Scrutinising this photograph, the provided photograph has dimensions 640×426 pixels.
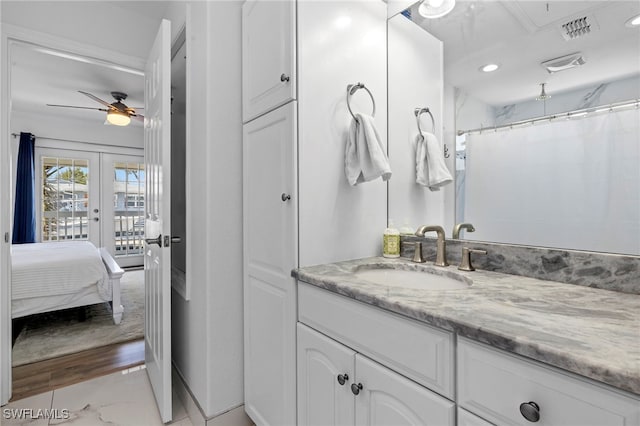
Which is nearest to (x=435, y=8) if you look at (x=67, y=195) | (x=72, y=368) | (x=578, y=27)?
(x=578, y=27)

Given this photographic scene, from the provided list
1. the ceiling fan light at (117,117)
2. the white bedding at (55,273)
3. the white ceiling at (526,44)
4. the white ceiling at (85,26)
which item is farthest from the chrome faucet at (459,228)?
the ceiling fan light at (117,117)

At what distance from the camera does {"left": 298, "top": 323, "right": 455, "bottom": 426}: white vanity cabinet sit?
0.76 meters

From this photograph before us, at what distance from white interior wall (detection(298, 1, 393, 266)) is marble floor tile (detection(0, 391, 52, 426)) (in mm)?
1726

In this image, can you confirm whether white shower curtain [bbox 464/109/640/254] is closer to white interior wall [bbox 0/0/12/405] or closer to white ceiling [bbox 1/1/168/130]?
white ceiling [bbox 1/1/168/130]

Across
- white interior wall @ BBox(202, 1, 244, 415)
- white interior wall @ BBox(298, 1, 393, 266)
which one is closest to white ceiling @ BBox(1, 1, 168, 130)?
white interior wall @ BBox(202, 1, 244, 415)

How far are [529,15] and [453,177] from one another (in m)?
0.64

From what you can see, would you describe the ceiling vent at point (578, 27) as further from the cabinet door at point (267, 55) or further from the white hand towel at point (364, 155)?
the cabinet door at point (267, 55)

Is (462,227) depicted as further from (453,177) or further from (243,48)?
(243,48)

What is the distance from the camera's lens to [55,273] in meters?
2.74

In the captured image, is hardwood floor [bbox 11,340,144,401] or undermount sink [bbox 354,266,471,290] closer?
undermount sink [bbox 354,266,471,290]

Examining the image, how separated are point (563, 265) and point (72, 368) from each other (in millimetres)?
2855

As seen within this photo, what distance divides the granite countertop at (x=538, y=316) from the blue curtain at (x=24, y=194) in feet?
18.0

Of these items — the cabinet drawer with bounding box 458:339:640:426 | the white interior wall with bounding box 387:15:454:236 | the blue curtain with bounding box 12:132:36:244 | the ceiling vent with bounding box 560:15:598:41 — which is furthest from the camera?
the blue curtain with bounding box 12:132:36:244

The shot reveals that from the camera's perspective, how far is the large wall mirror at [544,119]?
37.1 inches
